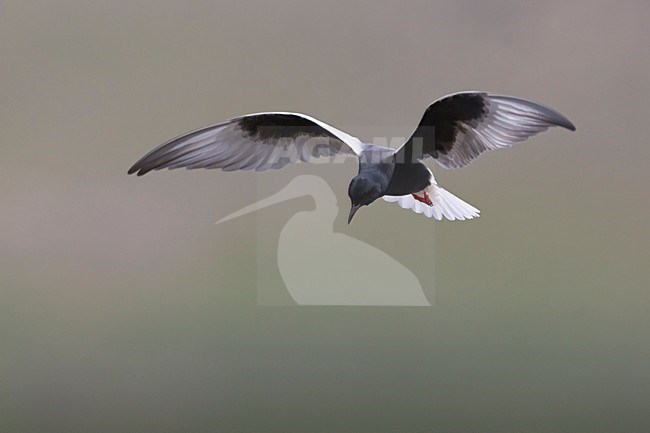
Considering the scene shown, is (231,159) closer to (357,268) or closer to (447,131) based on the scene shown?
(447,131)

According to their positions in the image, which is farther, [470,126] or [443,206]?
[443,206]

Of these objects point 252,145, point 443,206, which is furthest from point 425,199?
point 252,145

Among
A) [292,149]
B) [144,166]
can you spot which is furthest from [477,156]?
[144,166]

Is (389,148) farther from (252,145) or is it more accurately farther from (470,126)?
(252,145)

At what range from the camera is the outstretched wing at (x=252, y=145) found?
3.55 ft

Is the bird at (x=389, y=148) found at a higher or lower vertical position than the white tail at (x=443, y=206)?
higher

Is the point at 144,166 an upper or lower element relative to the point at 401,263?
upper

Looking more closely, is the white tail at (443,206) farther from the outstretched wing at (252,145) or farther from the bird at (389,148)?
the outstretched wing at (252,145)

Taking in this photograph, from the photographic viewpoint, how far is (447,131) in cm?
105

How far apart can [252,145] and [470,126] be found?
1.12 feet

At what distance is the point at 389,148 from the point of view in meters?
1.05

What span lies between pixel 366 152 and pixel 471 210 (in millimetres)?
252

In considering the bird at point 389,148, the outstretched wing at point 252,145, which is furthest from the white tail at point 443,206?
the outstretched wing at point 252,145

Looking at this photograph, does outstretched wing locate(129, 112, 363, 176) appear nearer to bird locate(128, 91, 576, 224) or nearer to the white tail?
bird locate(128, 91, 576, 224)
